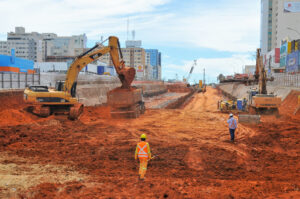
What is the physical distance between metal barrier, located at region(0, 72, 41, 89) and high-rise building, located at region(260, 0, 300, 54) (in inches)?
3216

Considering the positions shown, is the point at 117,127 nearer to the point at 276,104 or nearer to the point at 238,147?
the point at 238,147

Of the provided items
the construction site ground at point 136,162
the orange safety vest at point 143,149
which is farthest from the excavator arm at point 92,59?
the orange safety vest at point 143,149

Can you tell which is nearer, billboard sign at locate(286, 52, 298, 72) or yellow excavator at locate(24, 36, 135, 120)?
yellow excavator at locate(24, 36, 135, 120)

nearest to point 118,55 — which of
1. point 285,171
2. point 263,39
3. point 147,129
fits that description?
point 147,129

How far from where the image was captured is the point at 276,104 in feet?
78.8

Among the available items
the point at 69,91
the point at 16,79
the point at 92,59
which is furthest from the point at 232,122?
the point at 16,79

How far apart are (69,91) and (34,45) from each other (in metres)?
130

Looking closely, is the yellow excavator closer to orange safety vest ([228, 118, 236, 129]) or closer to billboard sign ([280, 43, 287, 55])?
orange safety vest ([228, 118, 236, 129])

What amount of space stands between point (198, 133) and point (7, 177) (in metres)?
11.2

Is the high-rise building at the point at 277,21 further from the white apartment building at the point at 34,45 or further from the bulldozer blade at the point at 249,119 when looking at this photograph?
the white apartment building at the point at 34,45

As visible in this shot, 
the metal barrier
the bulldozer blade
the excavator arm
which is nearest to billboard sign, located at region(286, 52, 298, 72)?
the bulldozer blade

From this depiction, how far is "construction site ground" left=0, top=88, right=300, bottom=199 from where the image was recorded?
7.71m

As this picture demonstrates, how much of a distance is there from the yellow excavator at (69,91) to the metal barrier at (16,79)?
11.5 meters

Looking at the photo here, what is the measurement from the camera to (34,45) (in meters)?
136
